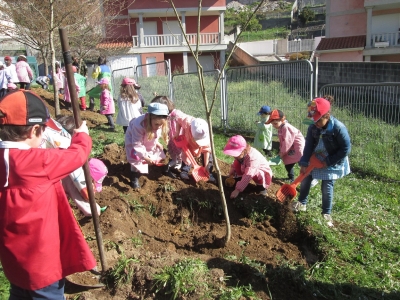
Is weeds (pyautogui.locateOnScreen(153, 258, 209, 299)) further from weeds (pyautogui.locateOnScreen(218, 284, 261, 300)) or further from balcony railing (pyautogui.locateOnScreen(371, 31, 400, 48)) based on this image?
balcony railing (pyautogui.locateOnScreen(371, 31, 400, 48))

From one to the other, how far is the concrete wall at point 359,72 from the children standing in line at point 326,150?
618 centimetres

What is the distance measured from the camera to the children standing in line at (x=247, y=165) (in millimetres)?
4625

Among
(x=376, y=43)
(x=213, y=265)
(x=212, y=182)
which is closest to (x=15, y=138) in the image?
(x=213, y=265)

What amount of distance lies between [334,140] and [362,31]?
24542 mm

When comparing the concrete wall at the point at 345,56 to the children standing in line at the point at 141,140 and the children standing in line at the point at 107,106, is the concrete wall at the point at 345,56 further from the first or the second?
the children standing in line at the point at 141,140

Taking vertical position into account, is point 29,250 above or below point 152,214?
above

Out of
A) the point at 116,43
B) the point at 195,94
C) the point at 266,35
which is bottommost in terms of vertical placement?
the point at 195,94

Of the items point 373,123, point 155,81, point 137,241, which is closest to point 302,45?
point 155,81

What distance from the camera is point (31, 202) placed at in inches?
91.5

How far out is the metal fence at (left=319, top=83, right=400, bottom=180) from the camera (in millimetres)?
6043

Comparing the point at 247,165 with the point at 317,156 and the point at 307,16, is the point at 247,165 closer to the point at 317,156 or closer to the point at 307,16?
the point at 317,156

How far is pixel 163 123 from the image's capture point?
16.4 feet

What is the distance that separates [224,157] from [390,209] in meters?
3.07

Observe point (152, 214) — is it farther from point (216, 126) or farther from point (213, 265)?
point (216, 126)
